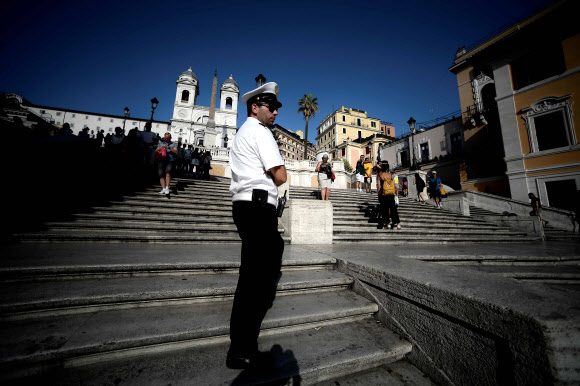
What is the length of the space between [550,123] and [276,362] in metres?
21.5

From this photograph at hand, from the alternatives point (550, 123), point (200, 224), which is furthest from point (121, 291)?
point (550, 123)

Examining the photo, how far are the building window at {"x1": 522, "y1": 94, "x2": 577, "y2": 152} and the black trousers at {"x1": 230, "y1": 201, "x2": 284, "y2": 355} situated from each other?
20.5 m

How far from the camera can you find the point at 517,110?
14.7 metres

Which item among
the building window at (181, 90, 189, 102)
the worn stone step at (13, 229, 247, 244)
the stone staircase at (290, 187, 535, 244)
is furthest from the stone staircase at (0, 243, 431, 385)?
the building window at (181, 90, 189, 102)

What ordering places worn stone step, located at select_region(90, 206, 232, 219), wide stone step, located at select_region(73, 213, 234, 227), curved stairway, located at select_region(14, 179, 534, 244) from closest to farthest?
curved stairway, located at select_region(14, 179, 534, 244), wide stone step, located at select_region(73, 213, 234, 227), worn stone step, located at select_region(90, 206, 232, 219)

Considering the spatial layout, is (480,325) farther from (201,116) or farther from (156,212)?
(201,116)

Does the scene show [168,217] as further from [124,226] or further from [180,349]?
[180,349]

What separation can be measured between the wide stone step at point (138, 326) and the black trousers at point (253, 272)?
385mm

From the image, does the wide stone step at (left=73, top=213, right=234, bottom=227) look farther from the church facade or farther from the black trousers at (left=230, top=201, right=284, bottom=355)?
the church facade

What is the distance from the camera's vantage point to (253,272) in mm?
1566

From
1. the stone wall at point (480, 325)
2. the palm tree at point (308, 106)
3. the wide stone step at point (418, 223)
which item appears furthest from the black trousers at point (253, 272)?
the palm tree at point (308, 106)

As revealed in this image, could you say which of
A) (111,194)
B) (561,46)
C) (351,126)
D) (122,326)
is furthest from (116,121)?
(561,46)

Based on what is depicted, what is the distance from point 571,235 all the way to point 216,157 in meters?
24.3

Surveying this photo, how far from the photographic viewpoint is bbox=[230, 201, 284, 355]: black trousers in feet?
4.88
